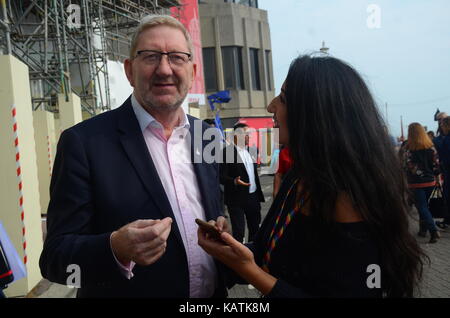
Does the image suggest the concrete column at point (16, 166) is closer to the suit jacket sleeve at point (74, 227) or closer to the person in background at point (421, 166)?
the suit jacket sleeve at point (74, 227)

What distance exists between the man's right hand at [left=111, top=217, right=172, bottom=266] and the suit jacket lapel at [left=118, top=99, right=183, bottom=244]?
0.30 metres

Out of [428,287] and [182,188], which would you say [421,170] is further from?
[182,188]

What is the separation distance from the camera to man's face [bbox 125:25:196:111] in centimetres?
184

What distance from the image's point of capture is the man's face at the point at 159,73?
1837mm

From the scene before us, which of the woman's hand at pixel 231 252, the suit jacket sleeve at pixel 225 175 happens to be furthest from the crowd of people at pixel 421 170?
the woman's hand at pixel 231 252

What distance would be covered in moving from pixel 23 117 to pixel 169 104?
11.7 feet

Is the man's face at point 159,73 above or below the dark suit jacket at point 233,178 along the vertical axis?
above

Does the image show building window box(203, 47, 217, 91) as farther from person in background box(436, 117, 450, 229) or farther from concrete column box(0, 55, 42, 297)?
concrete column box(0, 55, 42, 297)

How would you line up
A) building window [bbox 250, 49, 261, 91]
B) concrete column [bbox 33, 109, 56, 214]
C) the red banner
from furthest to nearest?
building window [bbox 250, 49, 261, 91]
the red banner
concrete column [bbox 33, 109, 56, 214]

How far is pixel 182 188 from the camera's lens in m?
1.87

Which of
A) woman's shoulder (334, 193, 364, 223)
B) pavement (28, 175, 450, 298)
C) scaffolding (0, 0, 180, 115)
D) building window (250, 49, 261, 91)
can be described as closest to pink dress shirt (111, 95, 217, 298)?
woman's shoulder (334, 193, 364, 223)

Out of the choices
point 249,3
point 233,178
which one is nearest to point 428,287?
point 233,178

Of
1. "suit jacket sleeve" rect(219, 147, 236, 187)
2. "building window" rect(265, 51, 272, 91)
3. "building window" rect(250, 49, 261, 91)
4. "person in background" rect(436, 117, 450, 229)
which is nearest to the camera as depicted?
"suit jacket sleeve" rect(219, 147, 236, 187)

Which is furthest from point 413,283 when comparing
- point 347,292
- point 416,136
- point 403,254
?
point 416,136
